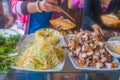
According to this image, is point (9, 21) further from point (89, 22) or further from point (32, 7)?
point (89, 22)

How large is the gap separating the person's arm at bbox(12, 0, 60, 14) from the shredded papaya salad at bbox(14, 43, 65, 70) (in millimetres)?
485

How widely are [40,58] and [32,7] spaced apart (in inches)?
22.2

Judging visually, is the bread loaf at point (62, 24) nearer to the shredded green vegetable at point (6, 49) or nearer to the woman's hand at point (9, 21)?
the woman's hand at point (9, 21)

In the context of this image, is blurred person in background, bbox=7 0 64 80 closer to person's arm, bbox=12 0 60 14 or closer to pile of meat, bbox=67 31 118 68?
person's arm, bbox=12 0 60 14

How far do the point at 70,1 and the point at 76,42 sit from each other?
460 millimetres

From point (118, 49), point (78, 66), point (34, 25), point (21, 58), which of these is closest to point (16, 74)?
point (21, 58)

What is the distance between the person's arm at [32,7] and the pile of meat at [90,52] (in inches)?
17.5

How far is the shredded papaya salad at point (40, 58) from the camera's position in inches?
26.4

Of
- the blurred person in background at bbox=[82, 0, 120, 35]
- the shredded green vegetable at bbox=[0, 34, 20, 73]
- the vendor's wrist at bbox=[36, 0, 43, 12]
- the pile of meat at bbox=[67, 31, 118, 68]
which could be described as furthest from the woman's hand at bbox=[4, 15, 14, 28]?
the pile of meat at bbox=[67, 31, 118, 68]

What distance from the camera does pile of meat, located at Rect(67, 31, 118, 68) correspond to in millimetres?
689

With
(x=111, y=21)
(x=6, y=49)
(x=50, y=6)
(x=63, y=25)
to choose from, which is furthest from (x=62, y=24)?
(x=6, y=49)

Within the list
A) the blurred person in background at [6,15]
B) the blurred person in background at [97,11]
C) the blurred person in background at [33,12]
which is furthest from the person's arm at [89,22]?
the blurred person in background at [6,15]

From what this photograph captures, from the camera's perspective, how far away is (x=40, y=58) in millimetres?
686

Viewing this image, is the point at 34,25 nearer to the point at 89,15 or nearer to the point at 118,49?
the point at 89,15
